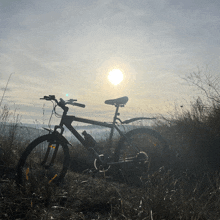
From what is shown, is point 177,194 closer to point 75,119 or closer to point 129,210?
point 129,210

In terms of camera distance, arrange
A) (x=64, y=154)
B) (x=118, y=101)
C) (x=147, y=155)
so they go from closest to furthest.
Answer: (x=64, y=154) → (x=118, y=101) → (x=147, y=155)

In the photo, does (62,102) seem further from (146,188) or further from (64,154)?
(146,188)

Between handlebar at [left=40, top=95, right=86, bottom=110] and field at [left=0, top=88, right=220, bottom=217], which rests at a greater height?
handlebar at [left=40, top=95, right=86, bottom=110]

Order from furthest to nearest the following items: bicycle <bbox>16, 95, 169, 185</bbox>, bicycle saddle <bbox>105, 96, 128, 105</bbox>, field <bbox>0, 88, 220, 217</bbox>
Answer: bicycle saddle <bbox>105, 96, 128, 105</bbox>, bicycle <bbox>16, 95, 169, 185</bbox>, field <bbox>0, 88, 220, 217</bbox>

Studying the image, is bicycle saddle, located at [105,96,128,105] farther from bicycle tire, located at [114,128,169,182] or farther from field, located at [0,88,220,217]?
field, located at [0,88,220,217]

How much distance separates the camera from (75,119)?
367 centimetres

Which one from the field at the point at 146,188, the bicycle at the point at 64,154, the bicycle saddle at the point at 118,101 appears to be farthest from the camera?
the bicycle saddle at the point at 118,101

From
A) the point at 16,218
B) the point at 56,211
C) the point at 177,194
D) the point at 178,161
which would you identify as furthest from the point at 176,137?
the point at 16,218

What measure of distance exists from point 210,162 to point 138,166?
1.72 m

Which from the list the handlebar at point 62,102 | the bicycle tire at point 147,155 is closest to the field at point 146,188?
the bicycle tire at point 147,155

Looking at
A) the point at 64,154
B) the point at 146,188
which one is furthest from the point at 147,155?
the point at 64,154

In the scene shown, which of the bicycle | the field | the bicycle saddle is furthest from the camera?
the bicycle saddle

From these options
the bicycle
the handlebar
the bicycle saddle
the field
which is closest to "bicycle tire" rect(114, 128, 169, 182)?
the bicycle

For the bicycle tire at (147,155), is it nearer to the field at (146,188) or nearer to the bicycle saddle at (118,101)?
the field at (146,188)
